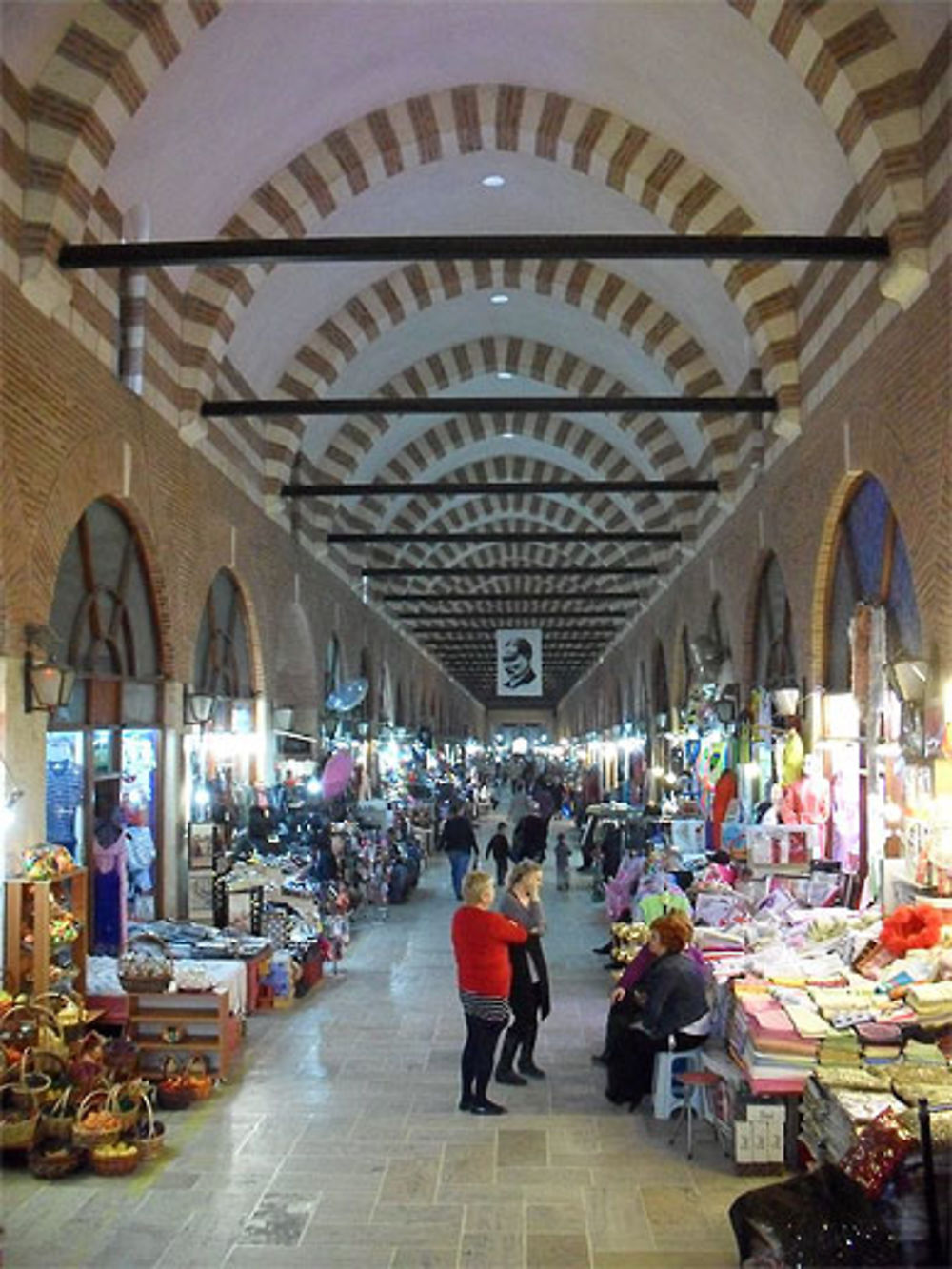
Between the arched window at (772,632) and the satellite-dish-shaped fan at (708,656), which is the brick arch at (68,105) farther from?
the satellite-dish-shaped fan at (708,656)

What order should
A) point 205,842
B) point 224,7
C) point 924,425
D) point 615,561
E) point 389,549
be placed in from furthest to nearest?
point 615,561 < point 389,549 < point 205,842 < point 224,7 < point 924,425

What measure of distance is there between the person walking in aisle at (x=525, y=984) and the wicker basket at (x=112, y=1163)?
2103 millimetres

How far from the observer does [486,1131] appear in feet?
18.7

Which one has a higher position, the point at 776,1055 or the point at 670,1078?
the point at 776,1055

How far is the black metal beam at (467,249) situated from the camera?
6859 mm

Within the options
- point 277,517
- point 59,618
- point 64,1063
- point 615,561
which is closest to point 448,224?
point 277,517

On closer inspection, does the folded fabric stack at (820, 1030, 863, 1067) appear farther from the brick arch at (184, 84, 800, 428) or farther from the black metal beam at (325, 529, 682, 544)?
the black metal beam at (325, 529, 682, 544)

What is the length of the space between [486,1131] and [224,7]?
6787 mm

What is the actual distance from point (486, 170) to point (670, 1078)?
8.67m

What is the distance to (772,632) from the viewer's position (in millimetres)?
11555

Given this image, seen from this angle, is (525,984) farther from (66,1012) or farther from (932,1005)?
(66,1012)

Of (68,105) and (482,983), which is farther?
(68,105)

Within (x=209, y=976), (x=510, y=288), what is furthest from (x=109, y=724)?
(x=510, y=288)

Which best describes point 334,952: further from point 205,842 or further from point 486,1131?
point 486,1131
